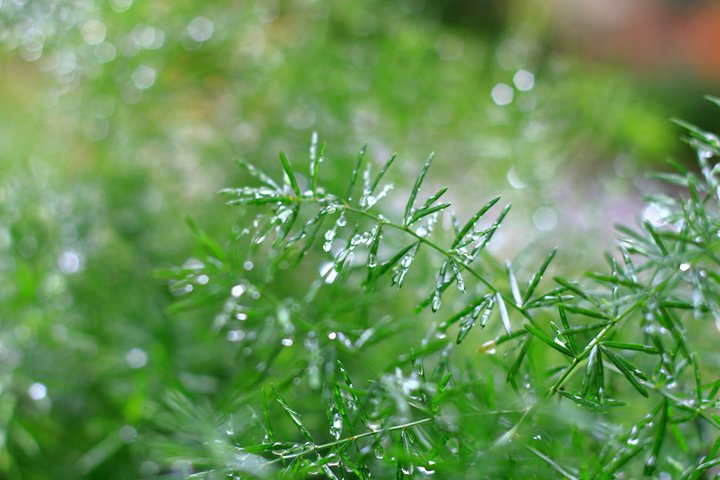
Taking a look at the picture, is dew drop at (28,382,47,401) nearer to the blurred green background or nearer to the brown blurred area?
the blurred green background

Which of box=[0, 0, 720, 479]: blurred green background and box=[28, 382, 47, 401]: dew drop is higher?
box=[0, 0, 720, 479]: blurred green background

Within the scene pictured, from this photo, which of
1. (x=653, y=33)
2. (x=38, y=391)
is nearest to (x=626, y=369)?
(x=38, y=391)

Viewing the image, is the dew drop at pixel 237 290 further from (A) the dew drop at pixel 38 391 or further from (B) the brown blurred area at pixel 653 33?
(B) the brown blurred area at pixel 653 33

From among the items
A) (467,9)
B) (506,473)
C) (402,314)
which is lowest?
(467,9)

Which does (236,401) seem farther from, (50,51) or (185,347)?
(50,51)

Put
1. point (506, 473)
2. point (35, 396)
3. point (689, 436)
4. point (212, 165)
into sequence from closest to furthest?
1. point (506, 473)
2. point (689, 436)
3. point (35, 396)
4. point (212, 165)

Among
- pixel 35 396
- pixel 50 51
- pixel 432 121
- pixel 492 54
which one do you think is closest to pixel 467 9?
pixel 492 54

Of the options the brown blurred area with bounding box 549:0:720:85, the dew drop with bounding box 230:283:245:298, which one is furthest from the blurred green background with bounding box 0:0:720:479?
the brown blurred area with bounding box 549:0:720:85
